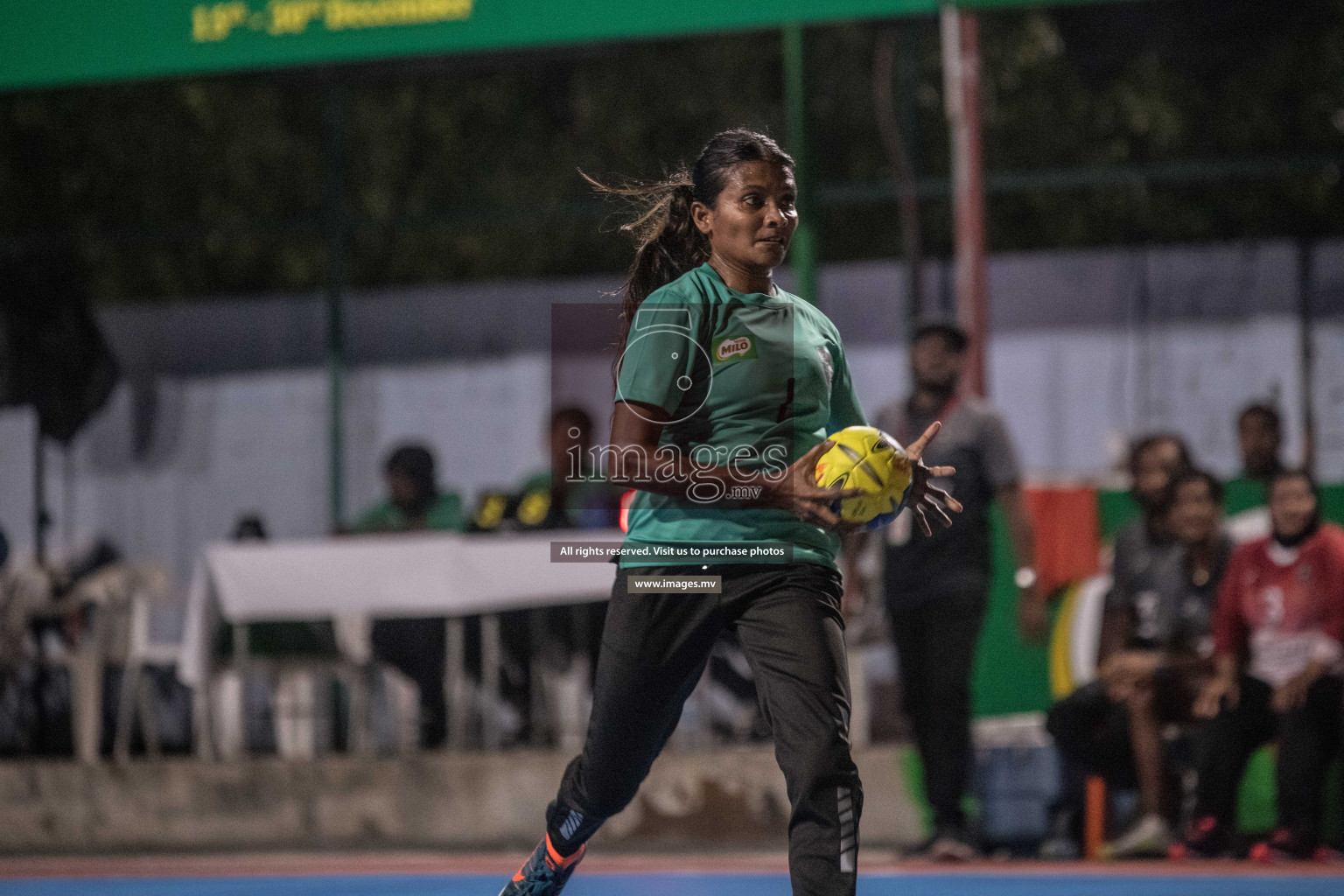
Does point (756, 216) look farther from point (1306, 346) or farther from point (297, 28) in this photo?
point (1306, 346)

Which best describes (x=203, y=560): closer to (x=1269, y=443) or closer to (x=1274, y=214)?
(x=1269, y=443)

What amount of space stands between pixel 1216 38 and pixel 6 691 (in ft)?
31.8

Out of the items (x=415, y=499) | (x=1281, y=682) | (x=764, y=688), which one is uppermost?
(x=415, y=499)

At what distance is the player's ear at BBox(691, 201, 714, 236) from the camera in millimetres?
5340

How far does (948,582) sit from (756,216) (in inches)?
169

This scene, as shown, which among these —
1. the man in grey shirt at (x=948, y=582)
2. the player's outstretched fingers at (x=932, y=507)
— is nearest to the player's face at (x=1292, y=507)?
the man in grey shirt at (x=948, y=582)

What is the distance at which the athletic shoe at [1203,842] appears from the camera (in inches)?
356

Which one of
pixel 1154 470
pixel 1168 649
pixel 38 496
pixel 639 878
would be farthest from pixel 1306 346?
pixel 38 496

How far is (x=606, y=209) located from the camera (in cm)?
1307

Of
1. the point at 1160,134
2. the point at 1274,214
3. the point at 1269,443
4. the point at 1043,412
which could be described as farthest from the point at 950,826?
the point at 1160,134

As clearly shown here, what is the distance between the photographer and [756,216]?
5184 mm

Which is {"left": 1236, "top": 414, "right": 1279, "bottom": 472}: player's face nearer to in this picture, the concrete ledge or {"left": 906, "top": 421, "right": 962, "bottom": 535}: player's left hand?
the concrete ledge

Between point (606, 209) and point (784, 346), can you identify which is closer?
point (784, 346)

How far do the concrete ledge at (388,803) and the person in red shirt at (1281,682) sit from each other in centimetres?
158
